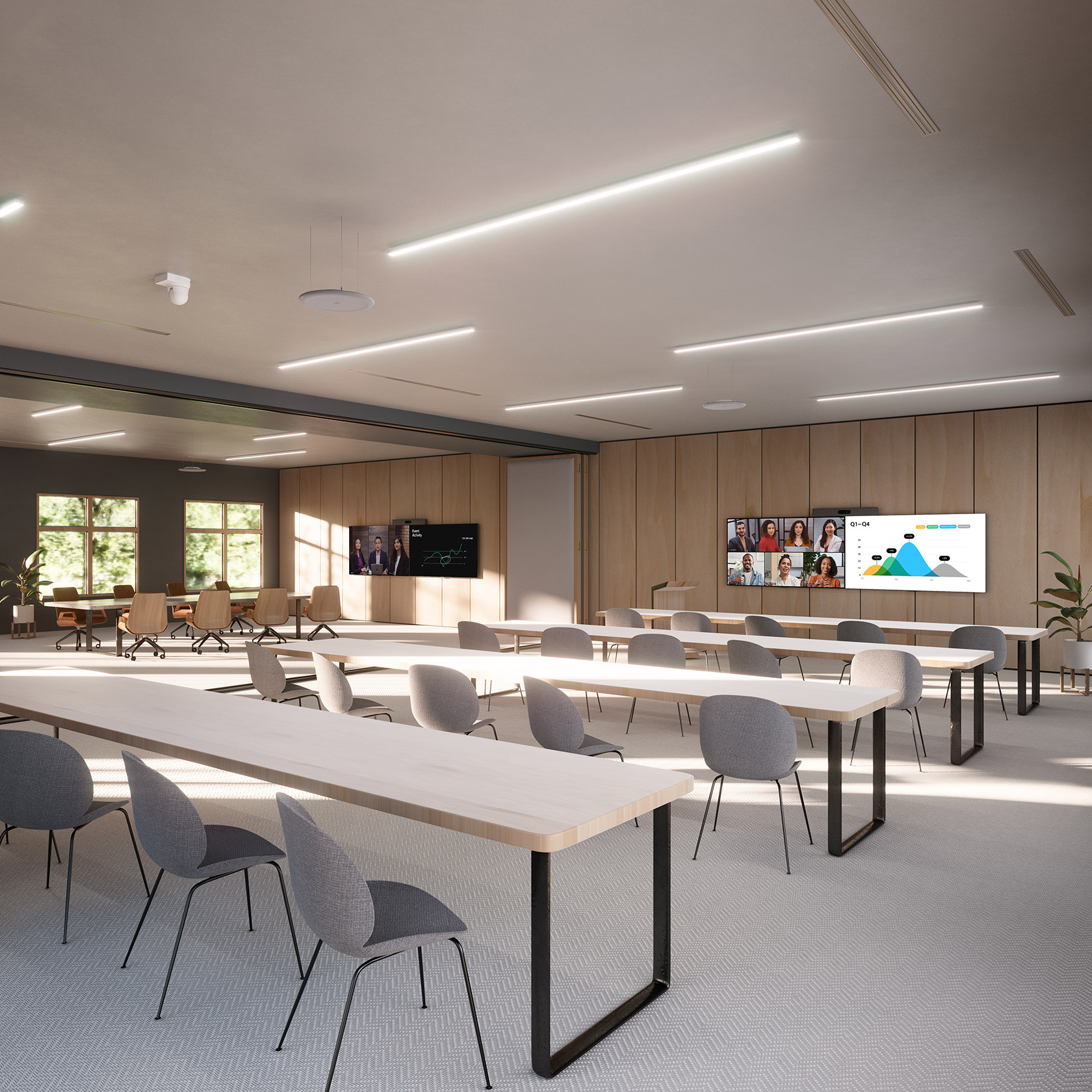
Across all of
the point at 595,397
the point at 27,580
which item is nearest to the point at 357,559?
the point at 27,580

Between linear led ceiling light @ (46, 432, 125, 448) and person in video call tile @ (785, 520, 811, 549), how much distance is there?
9492 millimetres

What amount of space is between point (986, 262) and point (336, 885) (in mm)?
4763

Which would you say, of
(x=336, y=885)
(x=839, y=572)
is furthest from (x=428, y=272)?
(x=839, y=572)

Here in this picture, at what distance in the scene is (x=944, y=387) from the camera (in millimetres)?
8398

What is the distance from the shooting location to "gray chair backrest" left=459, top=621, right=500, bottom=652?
702cm

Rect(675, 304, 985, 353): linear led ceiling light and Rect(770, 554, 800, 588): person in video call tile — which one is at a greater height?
Rect(675, 304, 985, 353): linear led ceiling light

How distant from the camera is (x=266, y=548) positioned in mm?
17312

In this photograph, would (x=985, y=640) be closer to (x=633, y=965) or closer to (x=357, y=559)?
(x=633, y=965)

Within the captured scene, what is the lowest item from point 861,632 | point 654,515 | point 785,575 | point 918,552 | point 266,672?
point 266,672

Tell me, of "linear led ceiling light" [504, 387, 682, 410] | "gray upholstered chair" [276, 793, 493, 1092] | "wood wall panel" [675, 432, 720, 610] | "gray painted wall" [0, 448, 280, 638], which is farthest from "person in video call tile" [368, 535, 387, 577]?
"gray upholstered chair" [276, 793, 493, 1092]

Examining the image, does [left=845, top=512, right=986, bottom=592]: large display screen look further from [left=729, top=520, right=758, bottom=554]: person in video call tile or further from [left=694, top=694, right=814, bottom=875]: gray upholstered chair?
[left=694, top=694, right=814, bottom=875]: gray upholstered chair

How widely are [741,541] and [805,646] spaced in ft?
18.9

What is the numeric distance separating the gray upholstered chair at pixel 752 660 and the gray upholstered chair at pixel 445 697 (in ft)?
6.08

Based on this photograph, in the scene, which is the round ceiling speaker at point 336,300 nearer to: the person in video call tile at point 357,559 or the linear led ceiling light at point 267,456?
the linear led ceiling light at point 267,456
